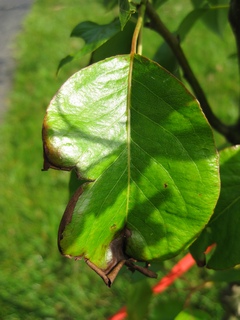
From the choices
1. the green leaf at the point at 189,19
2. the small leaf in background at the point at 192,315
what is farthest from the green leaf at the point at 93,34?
the small leaf in background at the point at 192,315

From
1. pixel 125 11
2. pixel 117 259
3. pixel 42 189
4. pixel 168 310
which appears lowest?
pixel 42 189

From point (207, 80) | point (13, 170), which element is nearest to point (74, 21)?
point (207, 80)

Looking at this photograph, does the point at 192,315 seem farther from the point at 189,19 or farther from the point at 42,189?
the point at 42,189

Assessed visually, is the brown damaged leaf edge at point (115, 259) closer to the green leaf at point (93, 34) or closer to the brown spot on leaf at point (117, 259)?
the brown spot on leaf at point (117, 259)

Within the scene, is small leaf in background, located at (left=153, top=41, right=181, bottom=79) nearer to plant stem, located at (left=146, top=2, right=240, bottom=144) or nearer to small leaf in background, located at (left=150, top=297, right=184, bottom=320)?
plant stem, located at (left=146, top=2, right=240, bottom=144)

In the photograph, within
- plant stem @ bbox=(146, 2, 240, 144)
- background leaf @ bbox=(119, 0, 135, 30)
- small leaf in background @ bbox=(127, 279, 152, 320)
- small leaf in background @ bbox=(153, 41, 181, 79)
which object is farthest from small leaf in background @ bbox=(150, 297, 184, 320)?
background leaf @ bbox=(119, 0, 135, 30)

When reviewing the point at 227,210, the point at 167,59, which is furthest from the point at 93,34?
the point at 227,210
